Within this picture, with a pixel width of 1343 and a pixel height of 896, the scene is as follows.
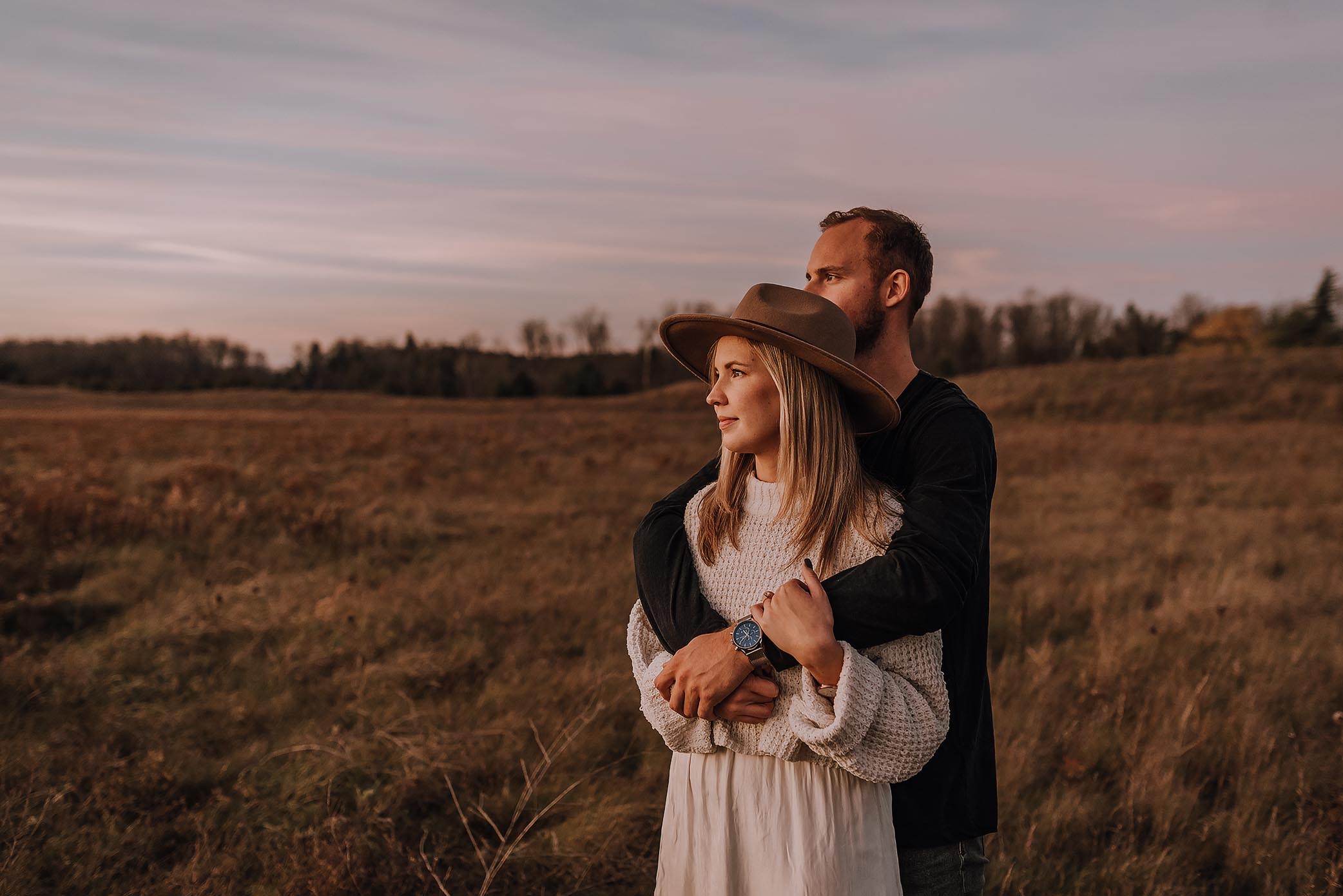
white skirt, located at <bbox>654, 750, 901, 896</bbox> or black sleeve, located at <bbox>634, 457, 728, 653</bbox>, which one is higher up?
black sleeve, located at <bbox>634, 457, 728, 653</bbox>

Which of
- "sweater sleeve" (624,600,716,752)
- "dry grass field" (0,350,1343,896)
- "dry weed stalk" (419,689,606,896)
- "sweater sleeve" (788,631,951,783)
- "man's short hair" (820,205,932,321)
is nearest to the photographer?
"sweater sleeve" (788,631,951,783)

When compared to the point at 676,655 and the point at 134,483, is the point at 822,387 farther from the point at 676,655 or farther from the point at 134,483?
the point at 134,483

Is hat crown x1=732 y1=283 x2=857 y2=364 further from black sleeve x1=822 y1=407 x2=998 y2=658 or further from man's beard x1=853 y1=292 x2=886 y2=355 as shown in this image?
black sleeve x1=822 y1=407 x2=998 y2=658

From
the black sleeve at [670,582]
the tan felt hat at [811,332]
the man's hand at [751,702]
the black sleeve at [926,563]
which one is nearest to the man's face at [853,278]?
the tan felt hat at [811,332]

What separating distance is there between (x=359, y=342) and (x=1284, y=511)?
281 ft

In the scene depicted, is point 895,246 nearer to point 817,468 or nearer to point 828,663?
point 817,468

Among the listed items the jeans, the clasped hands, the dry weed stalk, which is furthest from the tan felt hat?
the dry weed stalk

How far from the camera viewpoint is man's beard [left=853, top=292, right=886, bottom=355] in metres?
1.99

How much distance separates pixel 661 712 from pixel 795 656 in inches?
14.7

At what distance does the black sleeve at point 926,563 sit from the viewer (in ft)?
5.10

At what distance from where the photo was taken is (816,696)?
63.9 inches

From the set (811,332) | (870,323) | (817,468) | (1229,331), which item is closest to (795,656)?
(817,468)

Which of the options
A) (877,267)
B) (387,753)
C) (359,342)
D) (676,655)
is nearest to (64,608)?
(387,753)

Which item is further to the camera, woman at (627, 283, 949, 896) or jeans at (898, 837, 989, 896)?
jeans at (898, 837, 989, 896)
